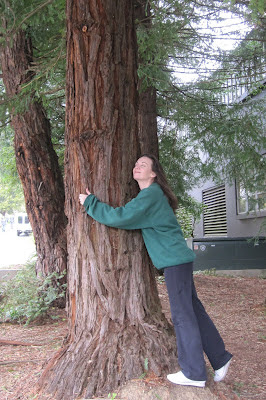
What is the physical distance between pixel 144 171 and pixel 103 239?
2.28 feet

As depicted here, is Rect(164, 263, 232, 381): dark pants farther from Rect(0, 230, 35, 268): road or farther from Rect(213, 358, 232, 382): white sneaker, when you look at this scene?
Rect(0, 230, 35, 268): road

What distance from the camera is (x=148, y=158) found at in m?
3.57

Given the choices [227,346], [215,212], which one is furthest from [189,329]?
[215,212]

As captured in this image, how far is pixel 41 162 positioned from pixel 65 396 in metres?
4.33

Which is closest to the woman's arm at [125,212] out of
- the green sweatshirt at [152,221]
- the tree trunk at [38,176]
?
the green sweatshirt at [152,221]

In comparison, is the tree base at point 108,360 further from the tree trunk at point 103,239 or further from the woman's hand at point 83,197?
the woman's hand at point 83,197

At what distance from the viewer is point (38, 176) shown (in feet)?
21.9

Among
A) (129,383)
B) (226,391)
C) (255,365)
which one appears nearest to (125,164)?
(129,383)

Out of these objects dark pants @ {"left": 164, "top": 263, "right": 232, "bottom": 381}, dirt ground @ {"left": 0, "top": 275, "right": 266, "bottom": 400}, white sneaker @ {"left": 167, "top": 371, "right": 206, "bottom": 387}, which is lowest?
dirt ground @ {"left": 0, "top": 275, "right": 266, "bottom": 400}

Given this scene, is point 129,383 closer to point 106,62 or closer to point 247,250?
point 106,62

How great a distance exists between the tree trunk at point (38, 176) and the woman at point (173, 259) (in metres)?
3.48

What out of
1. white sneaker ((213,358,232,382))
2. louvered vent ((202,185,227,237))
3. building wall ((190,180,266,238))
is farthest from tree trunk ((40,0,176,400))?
louvered vent ((202,185,227,237))

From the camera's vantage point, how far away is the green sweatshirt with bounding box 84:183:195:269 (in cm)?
321

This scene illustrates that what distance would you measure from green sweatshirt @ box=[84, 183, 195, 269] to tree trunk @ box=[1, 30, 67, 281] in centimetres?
354
